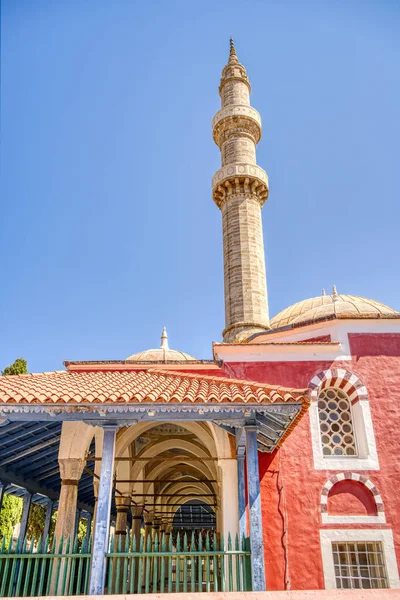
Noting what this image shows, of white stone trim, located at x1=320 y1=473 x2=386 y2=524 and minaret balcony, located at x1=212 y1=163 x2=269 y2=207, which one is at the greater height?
minaret balcony, located at x1=212 y1=163 x2=269 y2=207

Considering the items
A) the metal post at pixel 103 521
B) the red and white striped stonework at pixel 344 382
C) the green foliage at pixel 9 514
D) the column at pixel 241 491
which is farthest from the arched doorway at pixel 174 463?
the green foliage at pixel 9 514

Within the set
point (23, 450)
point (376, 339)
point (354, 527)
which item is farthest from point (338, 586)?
point (23, 450)

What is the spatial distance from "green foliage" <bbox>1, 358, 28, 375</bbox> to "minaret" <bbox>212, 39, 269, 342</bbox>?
8.77 metres

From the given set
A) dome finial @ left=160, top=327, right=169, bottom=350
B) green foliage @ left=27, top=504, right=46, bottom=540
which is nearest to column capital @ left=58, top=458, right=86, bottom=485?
dome finial @ left=160, top=327, right=169, bottom=350

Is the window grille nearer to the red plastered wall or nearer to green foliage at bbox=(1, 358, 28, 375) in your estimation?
the red plastered wall

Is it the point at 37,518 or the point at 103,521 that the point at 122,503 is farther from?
the point at 37,518

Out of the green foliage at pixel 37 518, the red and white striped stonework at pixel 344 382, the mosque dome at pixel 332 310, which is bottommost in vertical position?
the green foliage at pixel 37 518

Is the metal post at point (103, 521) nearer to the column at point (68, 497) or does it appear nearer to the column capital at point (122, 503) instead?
the column at point (68, 497)

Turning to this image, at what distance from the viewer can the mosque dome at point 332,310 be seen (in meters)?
9.73

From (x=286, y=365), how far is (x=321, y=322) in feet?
4.14

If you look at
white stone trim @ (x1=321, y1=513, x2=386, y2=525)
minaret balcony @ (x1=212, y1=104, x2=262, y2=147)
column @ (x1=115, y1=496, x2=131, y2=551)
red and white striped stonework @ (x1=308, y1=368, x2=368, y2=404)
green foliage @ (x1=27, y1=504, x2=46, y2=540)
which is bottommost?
white stone trim @ (x1=321, y1=513, x2=386, y2=525)

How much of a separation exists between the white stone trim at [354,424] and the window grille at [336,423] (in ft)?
0.41

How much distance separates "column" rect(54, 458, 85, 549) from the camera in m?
7.79

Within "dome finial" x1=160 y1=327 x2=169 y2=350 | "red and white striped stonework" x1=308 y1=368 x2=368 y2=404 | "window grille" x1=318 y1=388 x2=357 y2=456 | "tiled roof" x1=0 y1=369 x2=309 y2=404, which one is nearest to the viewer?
"tiled roof" x1=0 y1=369 x2=309 y2=404
